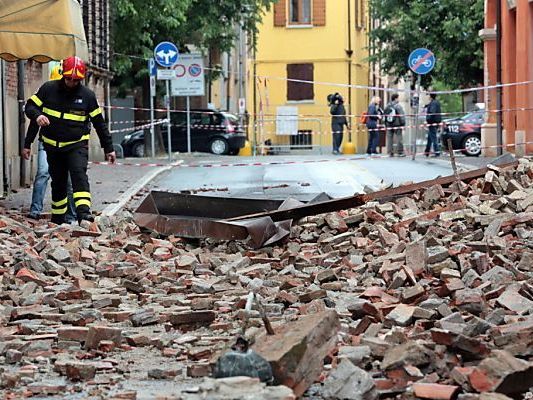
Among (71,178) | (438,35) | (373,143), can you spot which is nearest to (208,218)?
(71,178)

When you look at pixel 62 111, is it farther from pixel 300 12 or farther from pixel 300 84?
pixel 300 12

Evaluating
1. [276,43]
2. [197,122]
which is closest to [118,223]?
[197,122]

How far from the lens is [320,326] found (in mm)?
5801

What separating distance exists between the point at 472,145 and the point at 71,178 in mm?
25665

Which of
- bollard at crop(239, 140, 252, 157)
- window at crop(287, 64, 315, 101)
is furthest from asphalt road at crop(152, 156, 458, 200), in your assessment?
window at crop(287, 64, 315, 101)

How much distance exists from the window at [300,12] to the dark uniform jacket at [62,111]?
5144 cm

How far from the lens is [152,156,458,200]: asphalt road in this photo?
2019 centimetres

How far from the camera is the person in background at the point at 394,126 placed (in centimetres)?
3559

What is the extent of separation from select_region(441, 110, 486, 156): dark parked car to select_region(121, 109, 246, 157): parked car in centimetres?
895

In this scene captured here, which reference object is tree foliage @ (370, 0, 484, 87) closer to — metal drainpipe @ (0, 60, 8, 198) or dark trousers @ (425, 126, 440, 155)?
dark trousers @ (425, 126, 440, 155)

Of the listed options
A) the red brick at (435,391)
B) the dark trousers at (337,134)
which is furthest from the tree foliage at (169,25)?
the red brick at (435,391)

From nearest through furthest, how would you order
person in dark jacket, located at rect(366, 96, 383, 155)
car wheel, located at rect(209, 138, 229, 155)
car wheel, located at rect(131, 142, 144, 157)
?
person in dark jacket, located at rect(366, 96, 383, 155) < car wheel, located at rect(131, 142, 144, 157) < car wheel, located at rect(209, 138, 229, 155)

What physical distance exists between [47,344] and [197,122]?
38.3 m

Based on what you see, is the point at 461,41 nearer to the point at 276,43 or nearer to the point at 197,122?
the point at 197,122
